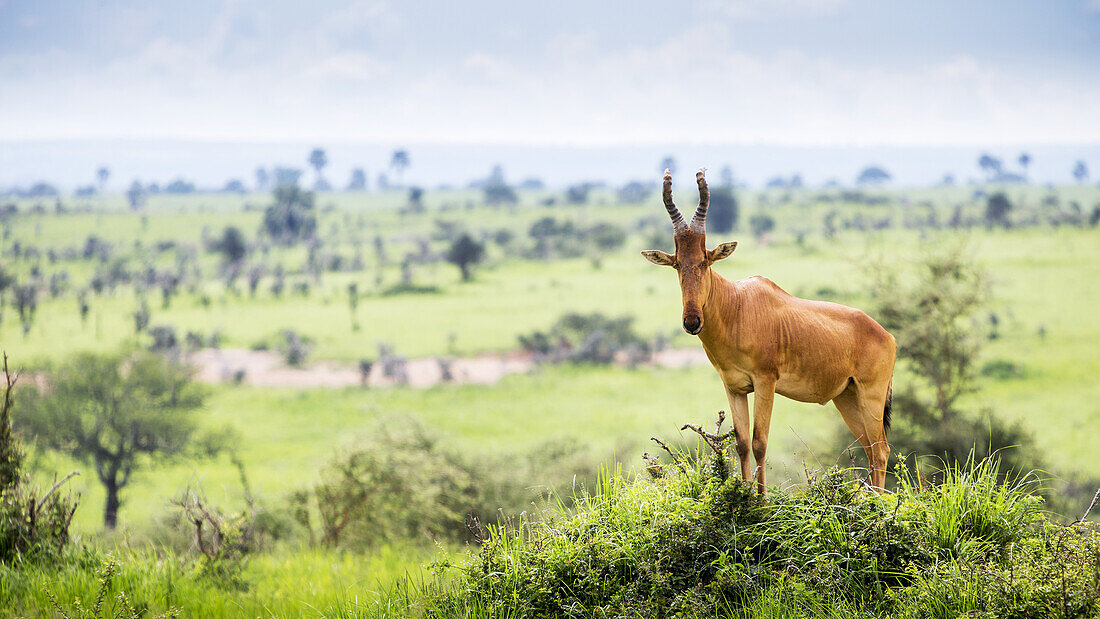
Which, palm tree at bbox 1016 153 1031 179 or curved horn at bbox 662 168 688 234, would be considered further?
palm tree at bbox 1016 153 1031 179

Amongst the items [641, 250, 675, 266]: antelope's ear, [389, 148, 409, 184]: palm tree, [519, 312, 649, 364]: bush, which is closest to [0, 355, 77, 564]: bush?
[641, 250, 675, 266]: antelope's ear

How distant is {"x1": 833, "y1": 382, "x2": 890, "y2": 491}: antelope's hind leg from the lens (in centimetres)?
585

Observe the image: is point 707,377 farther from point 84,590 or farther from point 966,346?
point 84,590

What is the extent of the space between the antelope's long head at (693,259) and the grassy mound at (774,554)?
1.35m

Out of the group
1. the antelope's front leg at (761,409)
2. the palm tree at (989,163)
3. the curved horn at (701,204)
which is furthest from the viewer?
the palm tree at (989,163)

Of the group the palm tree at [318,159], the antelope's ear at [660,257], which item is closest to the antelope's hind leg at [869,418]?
the antelope's ear at [660,257]

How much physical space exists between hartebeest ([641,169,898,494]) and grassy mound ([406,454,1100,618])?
0.38 meters

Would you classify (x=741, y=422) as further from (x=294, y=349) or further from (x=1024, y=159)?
(x=1024, y=159)

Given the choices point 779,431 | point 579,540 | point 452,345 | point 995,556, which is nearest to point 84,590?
point 579,540

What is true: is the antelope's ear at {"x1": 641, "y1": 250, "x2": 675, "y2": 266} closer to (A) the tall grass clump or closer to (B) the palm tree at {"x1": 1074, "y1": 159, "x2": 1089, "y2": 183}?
(A) the tall grass clump

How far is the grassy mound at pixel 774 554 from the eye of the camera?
5.54 meters

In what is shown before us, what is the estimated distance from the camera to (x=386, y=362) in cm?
4391

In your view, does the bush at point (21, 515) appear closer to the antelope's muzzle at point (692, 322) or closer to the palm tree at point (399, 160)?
the antelope's muzzle at point (692, 322)

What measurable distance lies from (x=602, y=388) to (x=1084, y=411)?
66.9 feet
